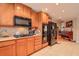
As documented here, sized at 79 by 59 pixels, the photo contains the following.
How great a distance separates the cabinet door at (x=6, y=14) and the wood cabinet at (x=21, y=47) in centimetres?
62

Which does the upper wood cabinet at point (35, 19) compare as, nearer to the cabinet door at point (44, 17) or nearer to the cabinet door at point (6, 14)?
the cabinet door at point (44, 17)

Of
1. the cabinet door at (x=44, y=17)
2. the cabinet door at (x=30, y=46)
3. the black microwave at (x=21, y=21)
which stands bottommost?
the cabinet door at (x=30, y=46)

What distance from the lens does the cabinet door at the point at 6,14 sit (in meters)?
3.25

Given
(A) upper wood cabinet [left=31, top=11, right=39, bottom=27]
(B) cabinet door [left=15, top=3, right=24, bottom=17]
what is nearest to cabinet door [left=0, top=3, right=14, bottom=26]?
(B) cabinet door [left=15, top=3, right=24, bottom=17]

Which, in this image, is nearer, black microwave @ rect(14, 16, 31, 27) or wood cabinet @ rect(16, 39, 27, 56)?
wood cabinet @ rect(16, 39, 27, 56)

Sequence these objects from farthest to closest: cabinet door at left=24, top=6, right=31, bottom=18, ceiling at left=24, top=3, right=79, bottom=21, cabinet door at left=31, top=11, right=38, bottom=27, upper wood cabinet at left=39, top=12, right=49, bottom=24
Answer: upper wood cabinet at left=39, top=12, right=49, bottom=24 < cabinet door at left=31, top=11, right=38, bottom=27 < cabinet door at left=24, top=6, right=31, bottom=18 < ceiling at left=24, top=3, right=79, bottom=21

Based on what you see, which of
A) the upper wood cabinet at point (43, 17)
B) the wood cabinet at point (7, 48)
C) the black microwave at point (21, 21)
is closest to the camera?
the wood cabinet at point (7, 48)

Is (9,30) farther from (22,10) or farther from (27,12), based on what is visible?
(27,12)

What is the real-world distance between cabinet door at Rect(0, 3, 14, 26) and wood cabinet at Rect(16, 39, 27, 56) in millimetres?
623

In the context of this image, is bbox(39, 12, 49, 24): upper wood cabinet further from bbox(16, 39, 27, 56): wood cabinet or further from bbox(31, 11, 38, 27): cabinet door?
bbox(16, 39, 27, 56): wood cabinet

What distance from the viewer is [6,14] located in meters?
3.40

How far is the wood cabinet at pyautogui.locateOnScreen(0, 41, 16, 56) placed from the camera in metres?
2.59

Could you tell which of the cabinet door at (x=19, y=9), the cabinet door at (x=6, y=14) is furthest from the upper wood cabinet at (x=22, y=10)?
the cabinet door at (x=6, y=14)

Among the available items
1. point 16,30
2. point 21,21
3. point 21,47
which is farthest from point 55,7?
point 21,47
